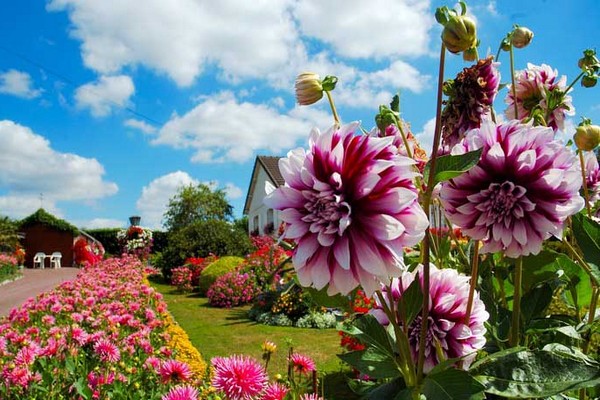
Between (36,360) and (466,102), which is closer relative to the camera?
(466,102)

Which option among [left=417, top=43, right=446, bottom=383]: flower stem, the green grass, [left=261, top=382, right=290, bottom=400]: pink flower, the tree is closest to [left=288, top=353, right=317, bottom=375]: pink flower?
[left=261, top=382, right=290, bottom=400]: pink flower

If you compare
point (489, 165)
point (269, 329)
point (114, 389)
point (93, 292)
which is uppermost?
point (489, 165)

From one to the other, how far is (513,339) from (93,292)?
440cm

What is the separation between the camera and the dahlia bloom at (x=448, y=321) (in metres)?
0.87

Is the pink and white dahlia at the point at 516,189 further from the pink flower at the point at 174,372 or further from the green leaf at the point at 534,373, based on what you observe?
the pink flower at the point at 174,372

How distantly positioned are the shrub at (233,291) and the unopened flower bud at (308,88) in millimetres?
10237

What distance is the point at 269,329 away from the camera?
8.12 metres

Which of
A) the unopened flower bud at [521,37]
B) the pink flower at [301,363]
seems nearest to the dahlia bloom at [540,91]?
the unopened flower bud at [521,37]

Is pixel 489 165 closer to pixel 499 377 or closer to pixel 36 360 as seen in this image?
pixel 499 377

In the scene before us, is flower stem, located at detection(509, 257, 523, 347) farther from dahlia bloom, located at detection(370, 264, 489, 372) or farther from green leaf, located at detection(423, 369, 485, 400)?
green leaf, located at detection(423, 369, 485, 400)

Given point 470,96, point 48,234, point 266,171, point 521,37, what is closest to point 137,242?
point 266,171

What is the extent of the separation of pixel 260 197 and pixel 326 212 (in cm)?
2519

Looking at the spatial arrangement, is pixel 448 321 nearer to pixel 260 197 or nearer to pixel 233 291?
pixel 233 291

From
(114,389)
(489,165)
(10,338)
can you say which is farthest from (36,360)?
(489,165)
